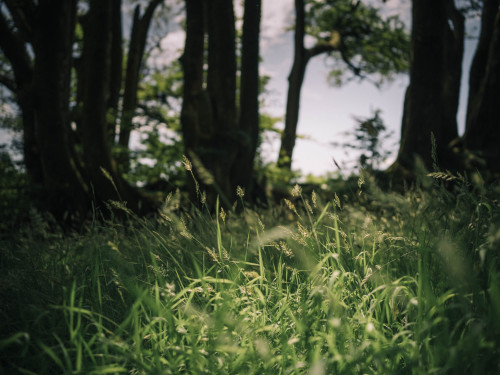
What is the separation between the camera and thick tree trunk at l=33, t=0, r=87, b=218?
5492 mm

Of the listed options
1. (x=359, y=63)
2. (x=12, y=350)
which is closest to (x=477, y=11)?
(x=359, y=63)

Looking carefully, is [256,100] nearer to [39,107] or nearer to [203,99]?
[203,99]

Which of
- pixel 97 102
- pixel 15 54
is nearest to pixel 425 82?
pixel 97 102

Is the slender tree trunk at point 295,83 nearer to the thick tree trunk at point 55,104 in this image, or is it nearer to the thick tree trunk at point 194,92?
the thick tree trunk at point 194,92

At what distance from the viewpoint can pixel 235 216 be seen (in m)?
2.60

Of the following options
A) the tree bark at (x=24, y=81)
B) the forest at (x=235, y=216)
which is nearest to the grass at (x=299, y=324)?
the forest at (x=235, y=216)

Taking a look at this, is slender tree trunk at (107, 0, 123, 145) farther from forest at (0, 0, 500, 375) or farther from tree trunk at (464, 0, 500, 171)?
tree trunk at (464, 0, 500, 171)

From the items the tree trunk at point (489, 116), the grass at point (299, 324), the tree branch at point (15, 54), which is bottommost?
the grass at point (299, 324)

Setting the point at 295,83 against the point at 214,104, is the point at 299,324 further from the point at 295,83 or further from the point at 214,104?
the point at 295,83

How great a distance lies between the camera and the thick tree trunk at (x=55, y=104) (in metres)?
5.49

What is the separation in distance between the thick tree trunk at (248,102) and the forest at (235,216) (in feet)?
0.10

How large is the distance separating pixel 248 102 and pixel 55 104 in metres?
3.37

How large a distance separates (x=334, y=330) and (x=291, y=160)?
27.7ft

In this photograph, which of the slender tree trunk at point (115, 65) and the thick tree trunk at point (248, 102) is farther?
the slender tree trunk at point (115, 65)
